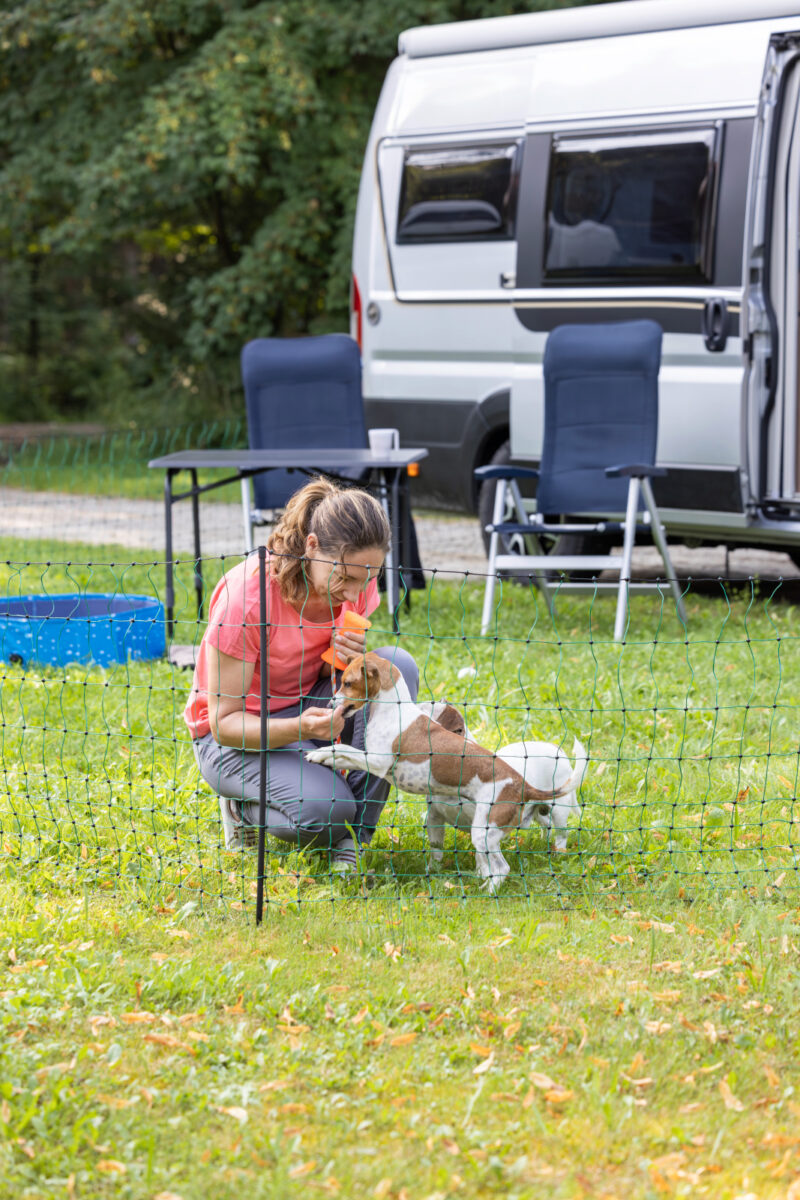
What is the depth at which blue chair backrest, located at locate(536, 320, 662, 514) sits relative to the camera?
5.96 metres

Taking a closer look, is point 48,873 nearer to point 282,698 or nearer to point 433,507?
point 282,698

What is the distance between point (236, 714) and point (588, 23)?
14.5 ft

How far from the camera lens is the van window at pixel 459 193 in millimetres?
6617

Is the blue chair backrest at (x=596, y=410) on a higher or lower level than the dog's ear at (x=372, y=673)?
higher

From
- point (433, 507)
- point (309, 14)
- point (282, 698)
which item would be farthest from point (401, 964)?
point (309, 14)

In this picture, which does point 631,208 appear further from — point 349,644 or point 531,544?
point 349,644

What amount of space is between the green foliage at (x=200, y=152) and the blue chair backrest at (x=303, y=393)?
5.60m

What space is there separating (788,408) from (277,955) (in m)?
3.97

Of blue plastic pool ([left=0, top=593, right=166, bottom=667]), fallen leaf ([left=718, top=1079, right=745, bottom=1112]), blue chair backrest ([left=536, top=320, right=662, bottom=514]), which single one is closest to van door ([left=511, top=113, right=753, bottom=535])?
blue chair backrest ([left=536, top=320, right=662, bottom=514])

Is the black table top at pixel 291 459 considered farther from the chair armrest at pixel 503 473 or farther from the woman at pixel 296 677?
the woman at pixel 296 677

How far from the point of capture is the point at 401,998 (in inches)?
104

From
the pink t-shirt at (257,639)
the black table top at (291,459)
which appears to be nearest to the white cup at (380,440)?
the black table top at (291,459)

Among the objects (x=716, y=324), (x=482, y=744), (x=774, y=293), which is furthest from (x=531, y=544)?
(x=482, y=744)

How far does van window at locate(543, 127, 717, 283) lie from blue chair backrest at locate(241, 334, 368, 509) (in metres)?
1.11
